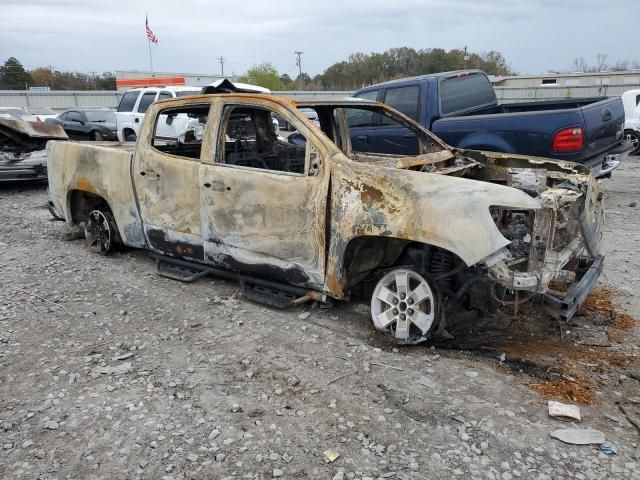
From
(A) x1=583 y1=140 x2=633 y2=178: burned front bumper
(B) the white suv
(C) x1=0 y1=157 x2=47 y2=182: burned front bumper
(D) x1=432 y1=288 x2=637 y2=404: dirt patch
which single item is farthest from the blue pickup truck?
(B) the white suv

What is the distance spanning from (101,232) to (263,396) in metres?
3.60

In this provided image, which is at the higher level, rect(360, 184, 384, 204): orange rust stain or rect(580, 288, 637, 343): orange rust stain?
rect(360, 184, 384, 204): orange rust stain

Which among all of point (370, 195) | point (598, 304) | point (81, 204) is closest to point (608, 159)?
point (598, 304)

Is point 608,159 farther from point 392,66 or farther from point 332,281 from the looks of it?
point 392,66

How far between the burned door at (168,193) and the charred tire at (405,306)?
1802 millimetres

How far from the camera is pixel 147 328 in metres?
4.17

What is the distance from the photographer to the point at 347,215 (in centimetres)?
378

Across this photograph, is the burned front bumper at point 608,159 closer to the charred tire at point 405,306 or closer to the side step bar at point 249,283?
the charred tire at point 405,306

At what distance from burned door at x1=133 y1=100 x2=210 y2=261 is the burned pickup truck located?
0.05ft

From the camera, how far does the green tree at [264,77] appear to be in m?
56.1

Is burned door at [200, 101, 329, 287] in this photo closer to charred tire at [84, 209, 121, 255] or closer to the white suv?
charred tire at [84, 209, 121, 255]

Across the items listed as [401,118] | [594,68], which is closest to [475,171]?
[401,118]

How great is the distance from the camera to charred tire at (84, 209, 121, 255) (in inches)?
230

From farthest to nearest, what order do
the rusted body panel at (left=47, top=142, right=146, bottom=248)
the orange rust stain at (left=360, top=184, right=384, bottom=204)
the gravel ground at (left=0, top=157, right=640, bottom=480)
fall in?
the rusted body panel at (left=47, top=142, right=146, bottom=248), the orange rust stain at (left=360, top=184, right=384, bottom=204), the gravel ground at (left=0, top=157, right=640, bottom=480)
